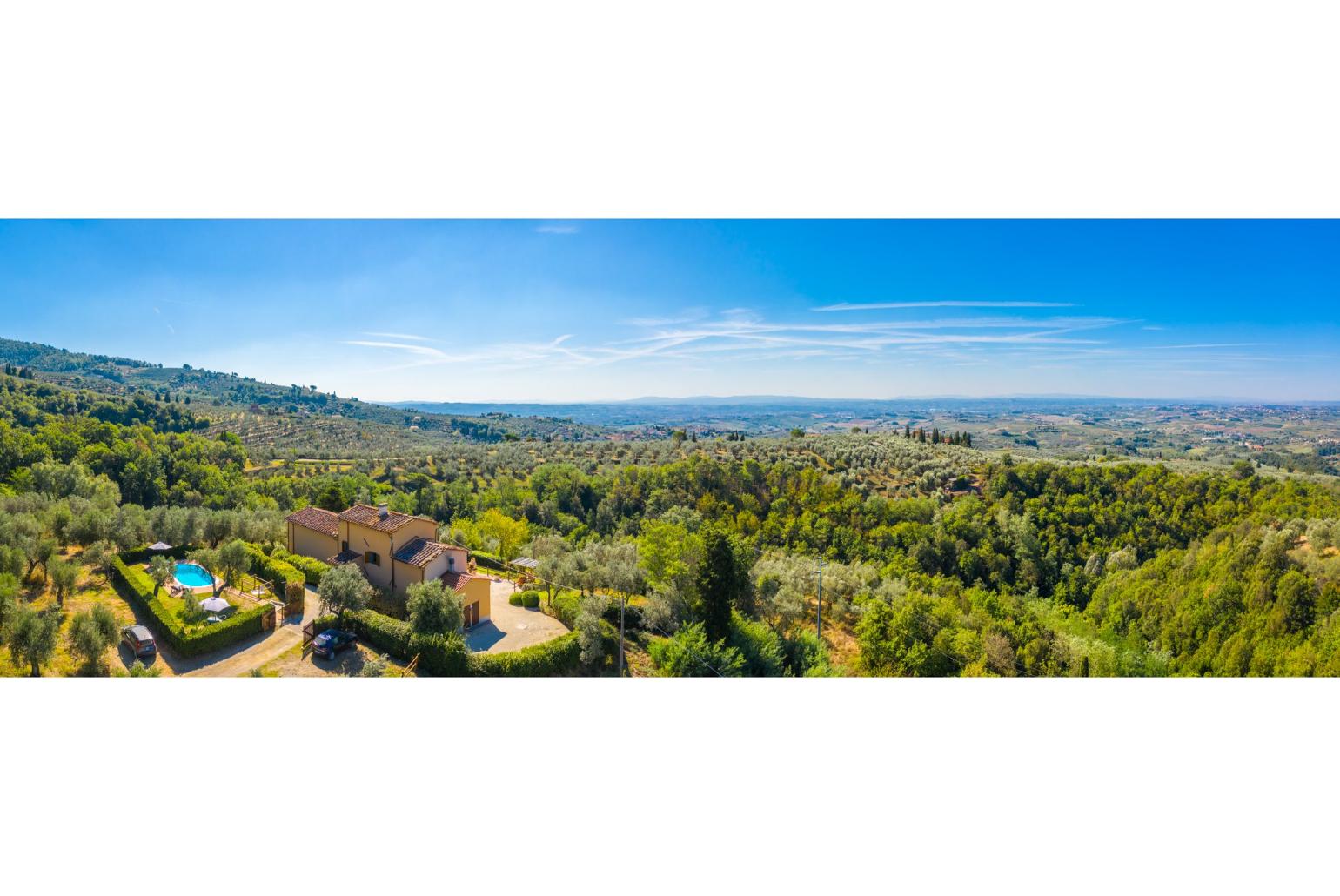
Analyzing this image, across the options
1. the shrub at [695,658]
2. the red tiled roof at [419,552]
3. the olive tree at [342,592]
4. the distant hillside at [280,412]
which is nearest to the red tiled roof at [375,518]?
the red tiled roof at [419,552]

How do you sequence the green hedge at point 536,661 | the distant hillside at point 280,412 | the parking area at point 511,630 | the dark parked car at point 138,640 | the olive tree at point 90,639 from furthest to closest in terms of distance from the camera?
the distant hillside at point 280,412 < the parking area at point 511,630 < the green hedge at point 536,661 < the dark parked car at point 138,640 < the olive tree at point 90,639

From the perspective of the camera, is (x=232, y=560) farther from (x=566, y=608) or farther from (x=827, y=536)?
(x=827, y=536)

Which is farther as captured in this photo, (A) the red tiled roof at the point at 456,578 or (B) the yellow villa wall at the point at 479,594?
(B) the yellow villa wall at the point at 479,594

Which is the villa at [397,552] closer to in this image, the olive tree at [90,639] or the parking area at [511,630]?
the parking area at [511,630]

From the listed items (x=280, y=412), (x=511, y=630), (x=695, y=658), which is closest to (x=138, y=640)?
(x=511, y=630)

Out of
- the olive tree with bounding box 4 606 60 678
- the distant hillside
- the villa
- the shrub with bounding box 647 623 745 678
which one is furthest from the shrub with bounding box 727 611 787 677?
the distant hillside

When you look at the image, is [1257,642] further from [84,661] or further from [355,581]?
[84,661]

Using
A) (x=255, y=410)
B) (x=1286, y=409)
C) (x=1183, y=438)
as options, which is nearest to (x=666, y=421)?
(x=255, y=410)
